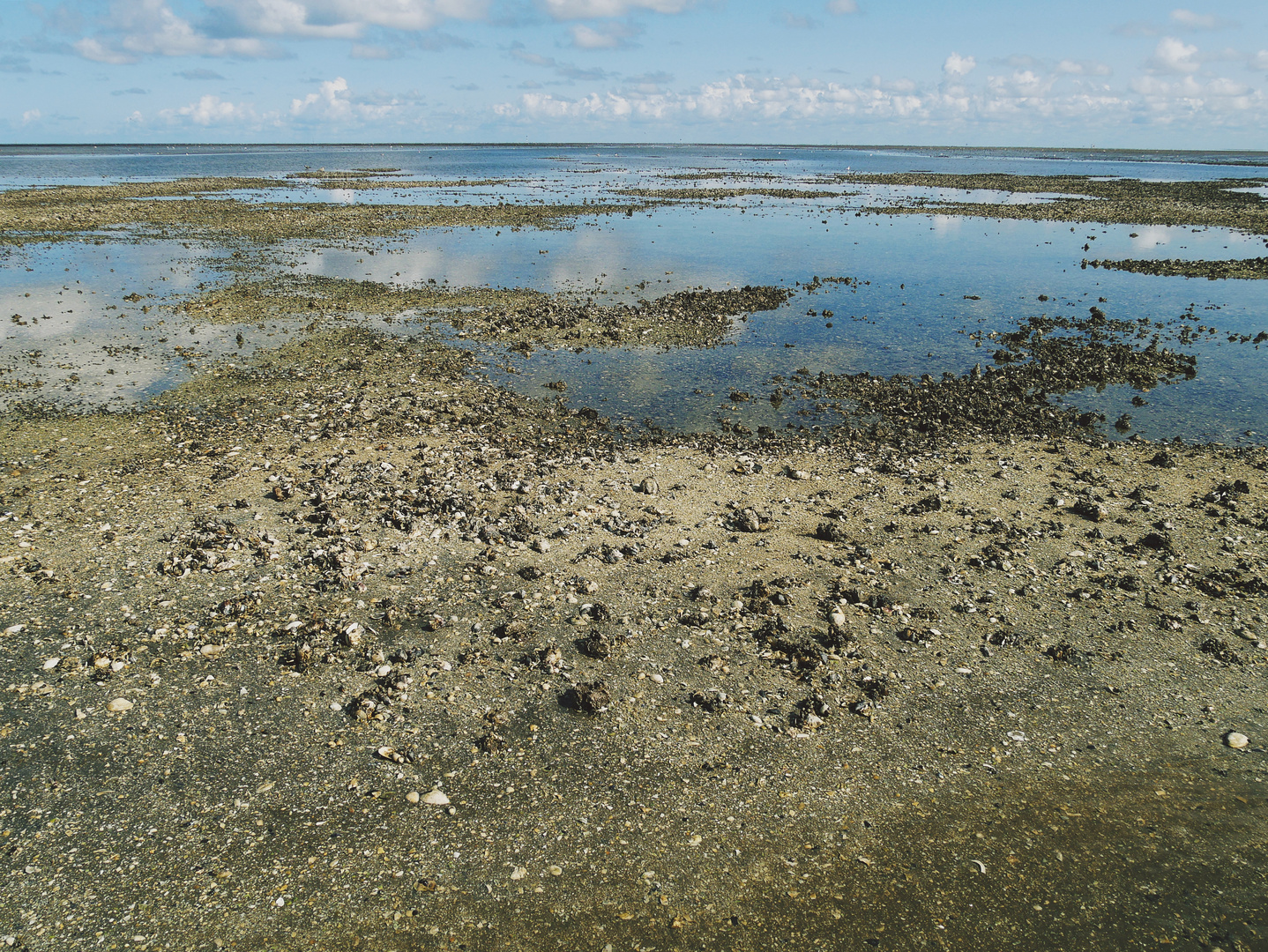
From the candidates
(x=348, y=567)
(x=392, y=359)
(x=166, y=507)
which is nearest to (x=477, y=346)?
(x=392, y=359)

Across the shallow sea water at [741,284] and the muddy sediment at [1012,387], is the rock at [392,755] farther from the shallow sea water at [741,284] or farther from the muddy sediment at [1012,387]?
the muddy sediment at [1012,387]

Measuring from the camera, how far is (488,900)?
20.8 ft

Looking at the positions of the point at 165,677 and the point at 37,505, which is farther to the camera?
the point at 37,505

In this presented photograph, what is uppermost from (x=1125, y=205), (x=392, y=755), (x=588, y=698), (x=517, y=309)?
(x=1125, y=205)

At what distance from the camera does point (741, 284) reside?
35031 mm

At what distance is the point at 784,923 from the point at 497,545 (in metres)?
7.72

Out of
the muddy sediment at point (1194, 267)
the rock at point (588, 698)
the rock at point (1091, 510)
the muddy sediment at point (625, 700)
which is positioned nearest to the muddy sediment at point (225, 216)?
the muddy sediment at point (1194, 267)

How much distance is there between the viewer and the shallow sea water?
20.3m

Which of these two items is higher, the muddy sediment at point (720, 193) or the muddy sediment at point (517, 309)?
the muddy sediment at point (720, 193)

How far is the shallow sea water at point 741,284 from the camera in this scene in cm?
2028

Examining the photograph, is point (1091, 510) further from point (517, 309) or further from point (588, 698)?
point (517, 309)

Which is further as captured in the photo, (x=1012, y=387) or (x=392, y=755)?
(x=1012, y=387)

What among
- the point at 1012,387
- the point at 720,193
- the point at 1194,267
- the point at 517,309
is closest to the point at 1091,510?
the point at 1012,387

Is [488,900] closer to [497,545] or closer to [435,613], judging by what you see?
[435,613]
